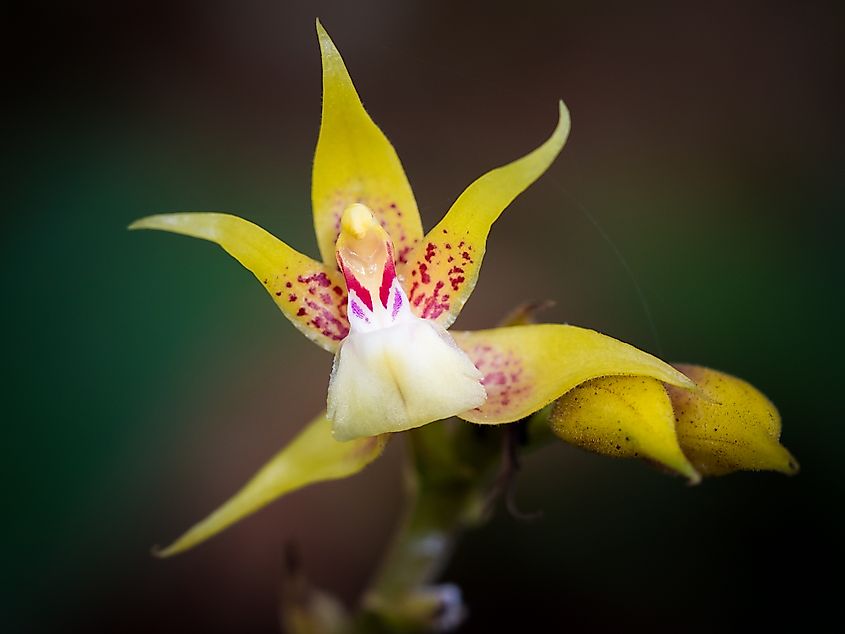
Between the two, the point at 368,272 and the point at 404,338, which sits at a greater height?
the point at 368,272

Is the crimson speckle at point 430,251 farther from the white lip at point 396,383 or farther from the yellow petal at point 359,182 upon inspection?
the white lip at point 396,383

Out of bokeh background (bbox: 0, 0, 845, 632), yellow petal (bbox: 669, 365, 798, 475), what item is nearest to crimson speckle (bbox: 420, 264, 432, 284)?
yellow petal (bbox: 669, 365, 798, 475)

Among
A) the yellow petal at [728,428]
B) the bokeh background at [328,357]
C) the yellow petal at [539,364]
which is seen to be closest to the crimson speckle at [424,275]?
the yellow petal at [539,364]

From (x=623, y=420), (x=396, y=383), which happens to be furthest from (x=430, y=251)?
(x=623, y=420)

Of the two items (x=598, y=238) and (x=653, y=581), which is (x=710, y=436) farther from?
(x=598, y=238)

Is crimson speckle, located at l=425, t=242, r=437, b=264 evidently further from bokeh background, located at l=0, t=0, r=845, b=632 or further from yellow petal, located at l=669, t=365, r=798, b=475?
bokeh background, located at l=0, t=0, r=845, b=632

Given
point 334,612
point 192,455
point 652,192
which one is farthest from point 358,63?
point 334,612

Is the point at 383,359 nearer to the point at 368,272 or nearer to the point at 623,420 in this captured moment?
the point at 368,272
